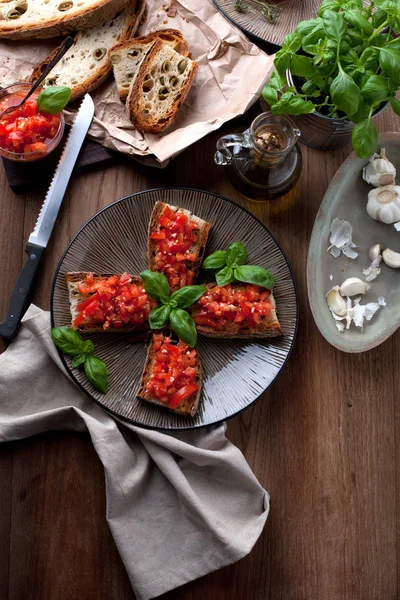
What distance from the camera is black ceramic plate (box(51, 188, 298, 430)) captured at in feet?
6.96

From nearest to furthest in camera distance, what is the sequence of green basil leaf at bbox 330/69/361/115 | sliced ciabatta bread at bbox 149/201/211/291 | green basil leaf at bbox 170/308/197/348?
green basil leaf at bbox 330/69/361/115 → green basil leaf at bbox 170/308/197/348 → sliced ciabatta bread at bbox 149/201/211/291

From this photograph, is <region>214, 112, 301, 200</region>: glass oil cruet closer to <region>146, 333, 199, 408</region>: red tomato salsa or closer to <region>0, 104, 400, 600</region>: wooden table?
<region>0, 104, 400, 600</region>: wooden table

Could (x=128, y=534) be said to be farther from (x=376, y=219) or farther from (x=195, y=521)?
(x=376, y=219)

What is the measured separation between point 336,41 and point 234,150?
0.56 meters

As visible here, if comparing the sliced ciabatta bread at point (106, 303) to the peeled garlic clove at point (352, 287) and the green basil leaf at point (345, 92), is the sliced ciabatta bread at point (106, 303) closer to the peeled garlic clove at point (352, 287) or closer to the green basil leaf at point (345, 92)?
the peeled garlic clove at point (352, 287)

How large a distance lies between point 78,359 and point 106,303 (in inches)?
9.2

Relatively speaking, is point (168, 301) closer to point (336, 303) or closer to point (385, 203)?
point (336, 303)

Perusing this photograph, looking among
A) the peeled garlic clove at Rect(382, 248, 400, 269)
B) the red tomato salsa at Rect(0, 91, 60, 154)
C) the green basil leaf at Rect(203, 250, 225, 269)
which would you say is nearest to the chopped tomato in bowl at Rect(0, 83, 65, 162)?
the red tomato salsa at Rect(0, 91, 60, 154)

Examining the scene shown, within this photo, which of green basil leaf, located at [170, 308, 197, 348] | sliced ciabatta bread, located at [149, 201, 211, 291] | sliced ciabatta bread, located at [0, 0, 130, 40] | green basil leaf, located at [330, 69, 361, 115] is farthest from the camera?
sliced ciabatta bread, located at [0, 0, 130, 40]

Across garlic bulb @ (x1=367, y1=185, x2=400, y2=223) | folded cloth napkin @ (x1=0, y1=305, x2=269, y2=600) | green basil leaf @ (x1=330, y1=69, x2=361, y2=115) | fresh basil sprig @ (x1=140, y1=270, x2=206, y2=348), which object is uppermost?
green basil leaf @ (x1=330, y1=69, x2=361, y2=115)

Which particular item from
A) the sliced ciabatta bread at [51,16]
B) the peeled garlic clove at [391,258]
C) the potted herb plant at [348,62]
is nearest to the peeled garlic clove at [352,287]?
the peeled garlic clove at [391,258]

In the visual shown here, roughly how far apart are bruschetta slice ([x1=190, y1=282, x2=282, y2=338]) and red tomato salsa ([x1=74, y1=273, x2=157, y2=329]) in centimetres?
21

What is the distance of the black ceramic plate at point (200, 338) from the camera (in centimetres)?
212

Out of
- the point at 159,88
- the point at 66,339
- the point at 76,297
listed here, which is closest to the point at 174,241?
the point at 76,297
